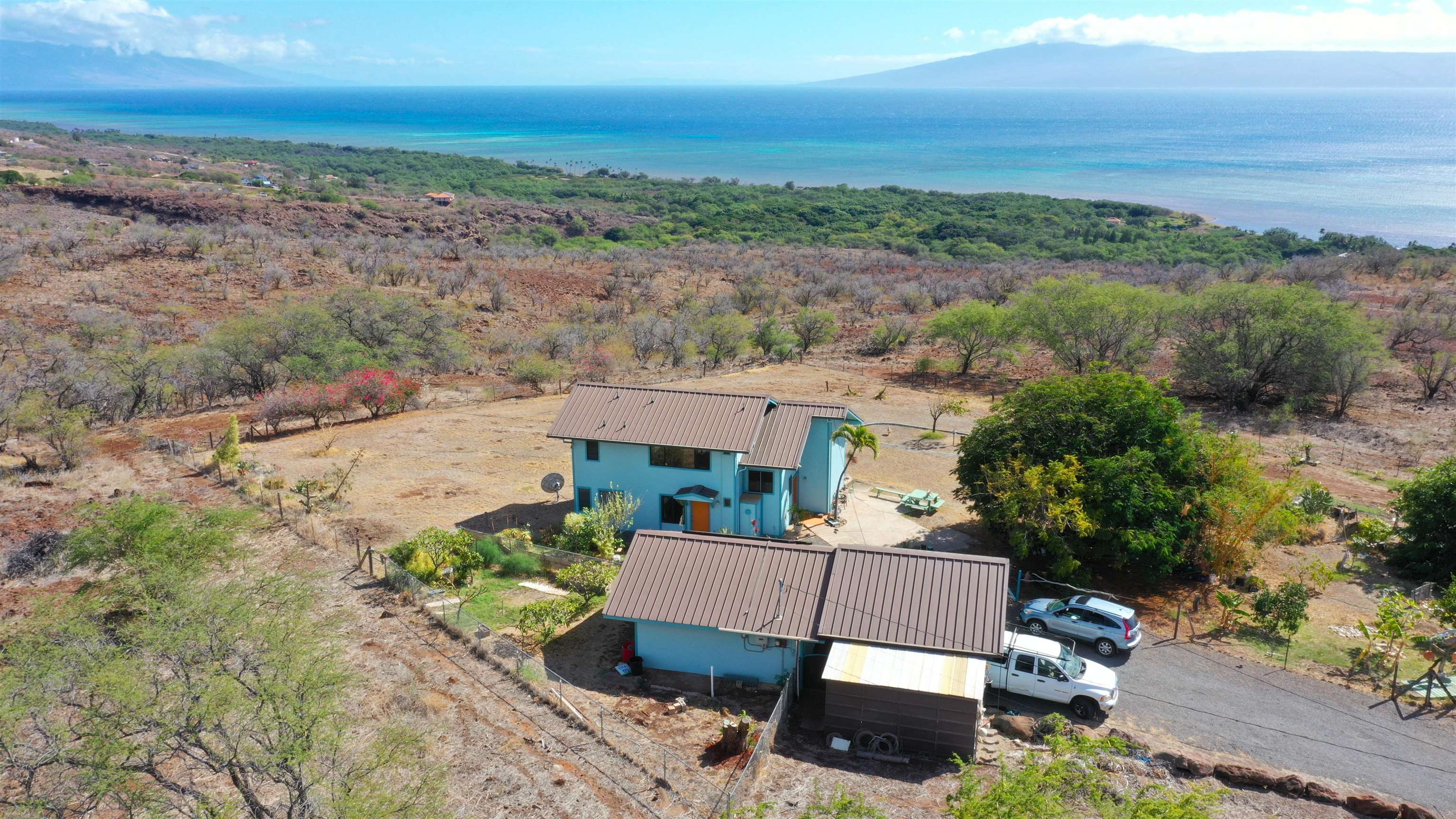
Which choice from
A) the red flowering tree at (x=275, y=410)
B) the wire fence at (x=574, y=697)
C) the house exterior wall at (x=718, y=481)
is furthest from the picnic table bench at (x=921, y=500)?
the red flowering tree at (x=275, y=410)

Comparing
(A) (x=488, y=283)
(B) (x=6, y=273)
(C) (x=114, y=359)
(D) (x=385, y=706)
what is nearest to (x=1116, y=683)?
(D) (x=385, y=706)

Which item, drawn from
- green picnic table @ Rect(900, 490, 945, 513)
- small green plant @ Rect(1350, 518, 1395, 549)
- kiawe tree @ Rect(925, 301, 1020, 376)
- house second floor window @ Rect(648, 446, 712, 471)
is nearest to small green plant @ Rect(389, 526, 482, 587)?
house second floor window @ Rect(648, 446, 712, 471)

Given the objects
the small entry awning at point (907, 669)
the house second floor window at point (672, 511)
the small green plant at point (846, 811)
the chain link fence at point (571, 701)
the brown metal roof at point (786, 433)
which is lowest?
the chain link fence at point (571, 701)

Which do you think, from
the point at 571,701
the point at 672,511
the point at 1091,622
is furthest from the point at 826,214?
the point at 571,701

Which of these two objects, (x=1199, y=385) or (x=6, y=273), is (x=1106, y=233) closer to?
A: (x=1199, y=385)

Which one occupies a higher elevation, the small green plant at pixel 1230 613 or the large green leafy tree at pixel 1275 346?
the large green leafy tree at pixel 1275 346

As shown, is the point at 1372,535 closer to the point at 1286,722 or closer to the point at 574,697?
the point at 1286,722

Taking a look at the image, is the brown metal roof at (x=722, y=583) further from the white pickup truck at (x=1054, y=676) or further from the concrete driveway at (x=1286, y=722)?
the concrete driveway at (x=1286, y=722)
